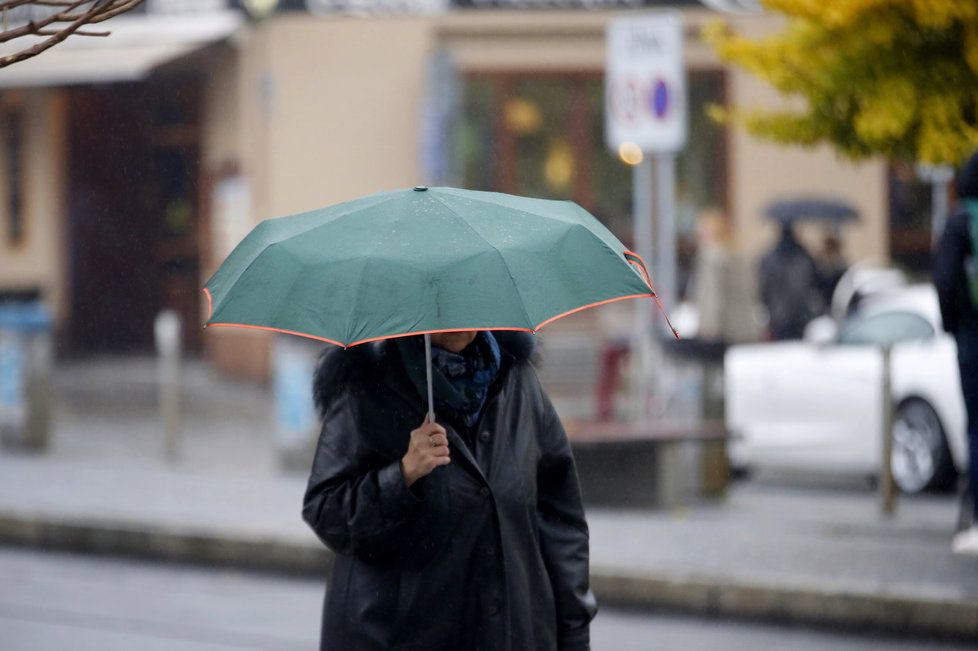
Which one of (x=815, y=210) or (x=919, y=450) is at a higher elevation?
(x=815, y=210)

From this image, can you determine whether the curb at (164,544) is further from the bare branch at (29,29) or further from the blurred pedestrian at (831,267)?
the blurred pedestrian at (831,267)

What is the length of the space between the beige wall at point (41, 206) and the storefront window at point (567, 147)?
5836 mm

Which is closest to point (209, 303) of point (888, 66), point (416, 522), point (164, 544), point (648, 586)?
point (416, 522)

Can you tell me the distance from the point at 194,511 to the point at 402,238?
6.96 metres

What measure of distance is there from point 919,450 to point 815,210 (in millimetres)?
7370

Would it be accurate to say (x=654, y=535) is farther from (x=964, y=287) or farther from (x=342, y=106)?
(x=342, y=106)

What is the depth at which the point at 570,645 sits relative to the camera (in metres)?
3.81

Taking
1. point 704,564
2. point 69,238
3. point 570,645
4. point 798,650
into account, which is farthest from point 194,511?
point 69,238

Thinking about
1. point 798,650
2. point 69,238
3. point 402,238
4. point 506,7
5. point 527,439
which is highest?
point 506,7

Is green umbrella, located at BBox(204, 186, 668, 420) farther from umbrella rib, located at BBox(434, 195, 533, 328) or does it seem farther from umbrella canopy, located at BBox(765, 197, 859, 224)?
umbrella canopy, located at BBox(765, 197, 859, 224)

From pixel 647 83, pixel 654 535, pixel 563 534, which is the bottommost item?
pixel 654 535

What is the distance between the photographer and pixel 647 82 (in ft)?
35.5

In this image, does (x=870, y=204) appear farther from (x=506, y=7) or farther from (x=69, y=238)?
(x=69, y=238)

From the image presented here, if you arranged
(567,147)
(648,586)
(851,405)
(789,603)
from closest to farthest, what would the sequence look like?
(789,603) → (648,586) → (851,405) → (567,147)
